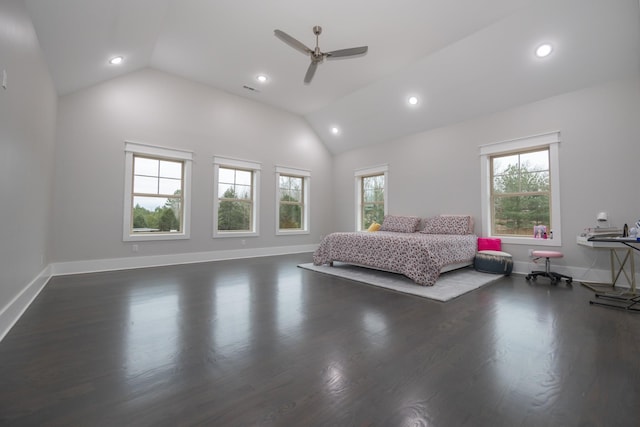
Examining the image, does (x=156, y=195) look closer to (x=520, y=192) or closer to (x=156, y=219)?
(x=156, y=219)

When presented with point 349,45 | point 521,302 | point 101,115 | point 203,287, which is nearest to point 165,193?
point 101,115

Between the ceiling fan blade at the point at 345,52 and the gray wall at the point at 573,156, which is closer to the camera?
the ceiling fan blade at the point at 345,52

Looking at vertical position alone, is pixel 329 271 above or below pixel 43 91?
below

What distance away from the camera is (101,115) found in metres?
4.69

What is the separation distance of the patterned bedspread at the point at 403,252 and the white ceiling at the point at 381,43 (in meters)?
2.67

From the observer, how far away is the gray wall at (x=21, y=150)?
2133 mm

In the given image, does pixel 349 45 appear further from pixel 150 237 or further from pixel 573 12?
pixel 150 237

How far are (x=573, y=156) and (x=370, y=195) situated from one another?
401cm

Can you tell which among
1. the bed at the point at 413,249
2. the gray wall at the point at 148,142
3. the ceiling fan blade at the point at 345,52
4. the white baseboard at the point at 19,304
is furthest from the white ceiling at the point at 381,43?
the white baseboard at the point at 19,304

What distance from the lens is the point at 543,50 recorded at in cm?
388

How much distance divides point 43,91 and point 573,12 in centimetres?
642

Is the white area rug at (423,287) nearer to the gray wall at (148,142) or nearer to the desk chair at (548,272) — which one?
the desk chair at (548,272)

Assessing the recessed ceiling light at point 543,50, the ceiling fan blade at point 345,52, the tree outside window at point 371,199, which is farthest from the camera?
the tree outside window at point 371,199

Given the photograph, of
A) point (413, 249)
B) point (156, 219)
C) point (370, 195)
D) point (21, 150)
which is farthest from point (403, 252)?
point (156, 219)
